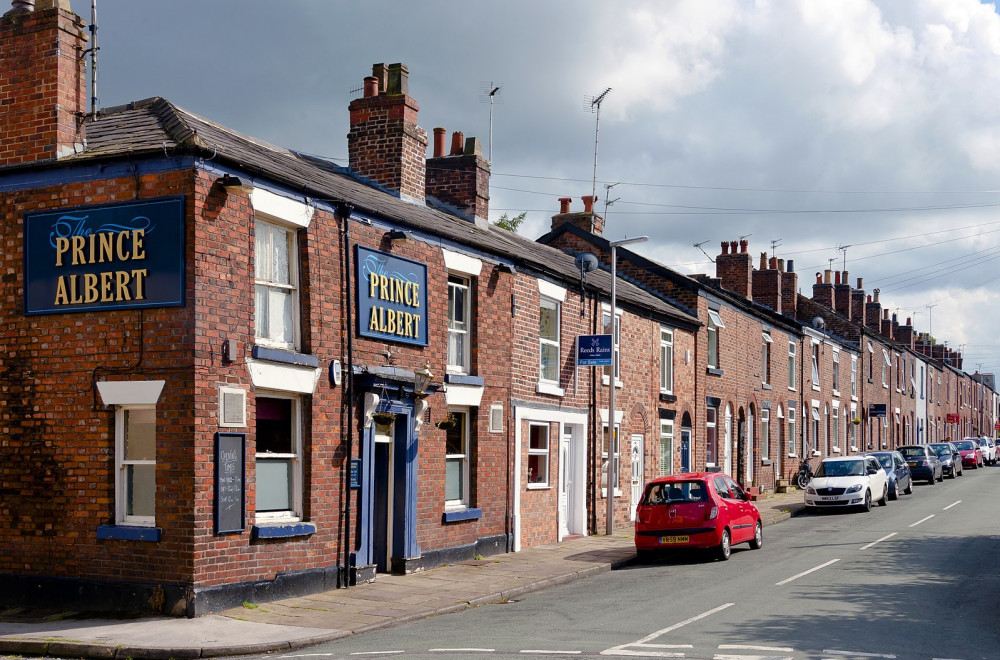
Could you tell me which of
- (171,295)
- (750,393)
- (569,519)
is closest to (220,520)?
(171,295)

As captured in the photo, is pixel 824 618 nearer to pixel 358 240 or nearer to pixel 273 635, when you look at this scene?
pixel 273 635

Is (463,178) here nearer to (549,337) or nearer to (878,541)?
(549,337)

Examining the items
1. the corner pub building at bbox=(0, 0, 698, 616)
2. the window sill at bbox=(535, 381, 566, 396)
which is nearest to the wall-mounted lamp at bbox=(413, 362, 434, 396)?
the corner pub building at bbox=(0, 0, 698, 616)

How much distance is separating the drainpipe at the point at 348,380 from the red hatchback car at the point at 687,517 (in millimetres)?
6197

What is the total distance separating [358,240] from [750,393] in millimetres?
22955

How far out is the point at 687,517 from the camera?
1922cm

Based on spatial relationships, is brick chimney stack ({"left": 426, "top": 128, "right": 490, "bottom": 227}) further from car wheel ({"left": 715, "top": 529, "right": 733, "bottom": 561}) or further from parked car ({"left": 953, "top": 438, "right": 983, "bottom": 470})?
parked car ({"left": 953, "top": 438, "right": 983, "bottom": 470})

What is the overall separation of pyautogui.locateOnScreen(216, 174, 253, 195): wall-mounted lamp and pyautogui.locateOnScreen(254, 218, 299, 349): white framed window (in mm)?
961

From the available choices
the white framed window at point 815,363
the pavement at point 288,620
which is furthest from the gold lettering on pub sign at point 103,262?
the white framed window at point 815,363

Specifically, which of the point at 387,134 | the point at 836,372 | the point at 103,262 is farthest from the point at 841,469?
the point at 103,262

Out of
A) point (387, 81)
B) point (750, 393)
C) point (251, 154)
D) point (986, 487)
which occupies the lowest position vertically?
point (986, 487)

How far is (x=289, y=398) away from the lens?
14805mm

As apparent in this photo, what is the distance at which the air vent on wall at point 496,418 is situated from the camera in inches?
779

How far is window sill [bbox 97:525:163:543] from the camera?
12938 millimetres
